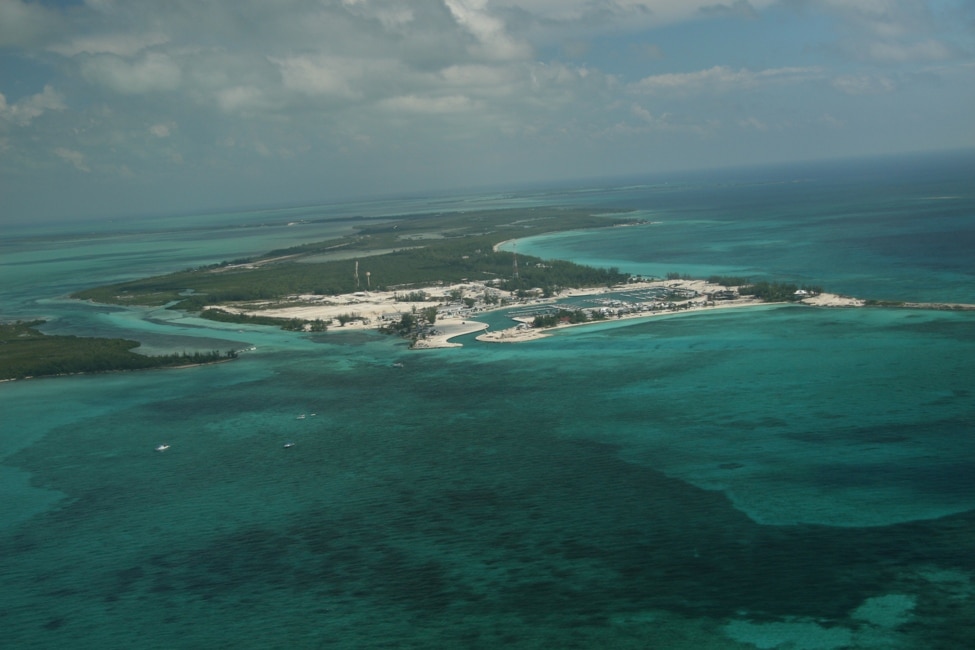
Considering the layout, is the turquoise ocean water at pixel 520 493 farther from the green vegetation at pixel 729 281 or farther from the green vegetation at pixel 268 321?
the green vegetation at pixel 729 281

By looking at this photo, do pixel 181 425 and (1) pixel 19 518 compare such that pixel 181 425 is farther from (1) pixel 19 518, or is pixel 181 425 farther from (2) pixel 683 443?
(2) pixel 683 443

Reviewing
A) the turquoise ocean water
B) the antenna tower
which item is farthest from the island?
the turquoise ocean water

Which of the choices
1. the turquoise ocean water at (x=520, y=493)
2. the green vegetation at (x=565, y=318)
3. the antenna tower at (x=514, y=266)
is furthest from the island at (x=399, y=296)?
the turquoise ocean water at (x=520, y=493)

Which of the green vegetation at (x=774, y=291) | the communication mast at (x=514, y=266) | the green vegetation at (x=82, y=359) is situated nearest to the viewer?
the green vegetation at (x=82, y=359)

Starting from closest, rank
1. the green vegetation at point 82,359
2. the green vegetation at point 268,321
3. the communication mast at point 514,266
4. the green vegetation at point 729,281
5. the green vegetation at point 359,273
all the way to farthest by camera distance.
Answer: the green vegetation at point 82,359 < the green vegetation at point 268,321 < the green vegetation at point 729,281 < the green vegetation at point 359,273 < the communication mast at point 514,266

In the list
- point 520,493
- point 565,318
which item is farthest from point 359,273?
point 520,493

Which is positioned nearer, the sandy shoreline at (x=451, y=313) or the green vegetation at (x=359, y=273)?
the sandy shoreline at (x=451, y=313)

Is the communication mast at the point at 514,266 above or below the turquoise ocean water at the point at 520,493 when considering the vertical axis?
above
